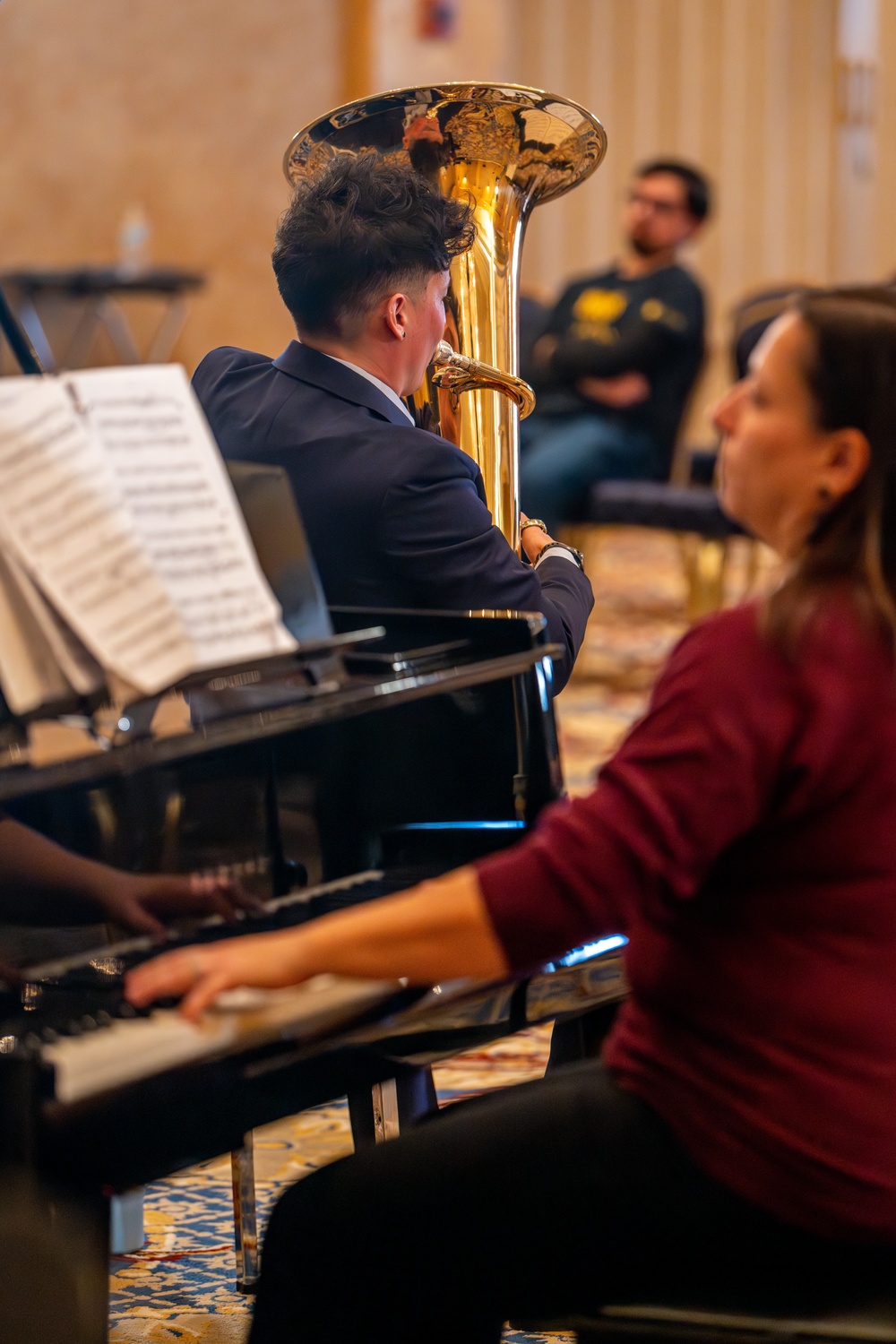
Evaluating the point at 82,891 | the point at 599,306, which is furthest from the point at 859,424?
the point at 599,306

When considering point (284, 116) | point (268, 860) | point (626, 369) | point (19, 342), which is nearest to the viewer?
point (268, 860)

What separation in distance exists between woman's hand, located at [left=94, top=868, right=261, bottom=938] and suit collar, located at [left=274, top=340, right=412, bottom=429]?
2.35 feet

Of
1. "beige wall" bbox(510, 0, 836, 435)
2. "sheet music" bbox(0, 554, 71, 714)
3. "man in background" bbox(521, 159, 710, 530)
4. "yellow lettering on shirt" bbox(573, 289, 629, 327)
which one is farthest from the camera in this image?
"beige wall" bbox(510, 0, 836, 435)

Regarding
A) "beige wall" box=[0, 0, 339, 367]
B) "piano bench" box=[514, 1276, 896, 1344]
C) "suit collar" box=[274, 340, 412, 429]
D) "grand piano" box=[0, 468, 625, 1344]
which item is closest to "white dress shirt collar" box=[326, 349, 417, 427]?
"suit collar" box=[274, 340, 412, 429]

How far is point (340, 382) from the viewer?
1.85m

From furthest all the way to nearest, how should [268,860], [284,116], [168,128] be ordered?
[284,116] → [168,128] → [268,860]

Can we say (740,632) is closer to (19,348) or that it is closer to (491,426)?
(19,348)

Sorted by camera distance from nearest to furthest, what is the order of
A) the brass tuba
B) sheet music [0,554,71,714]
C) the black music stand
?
sheet music [0,554,71,714] < the black music stand < the brass tuba

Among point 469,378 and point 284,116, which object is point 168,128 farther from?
point 469,378

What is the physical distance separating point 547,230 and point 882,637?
7949mm

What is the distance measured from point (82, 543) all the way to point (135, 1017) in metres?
0.36

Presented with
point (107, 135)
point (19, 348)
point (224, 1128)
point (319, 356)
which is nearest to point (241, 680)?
point (224, 1128)

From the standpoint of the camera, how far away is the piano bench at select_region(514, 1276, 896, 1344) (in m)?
1.08

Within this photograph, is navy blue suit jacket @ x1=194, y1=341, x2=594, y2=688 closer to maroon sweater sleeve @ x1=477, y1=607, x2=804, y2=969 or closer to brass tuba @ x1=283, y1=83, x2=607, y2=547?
brass tuba @ x1=283, y1=83, x2=607, y2=547
